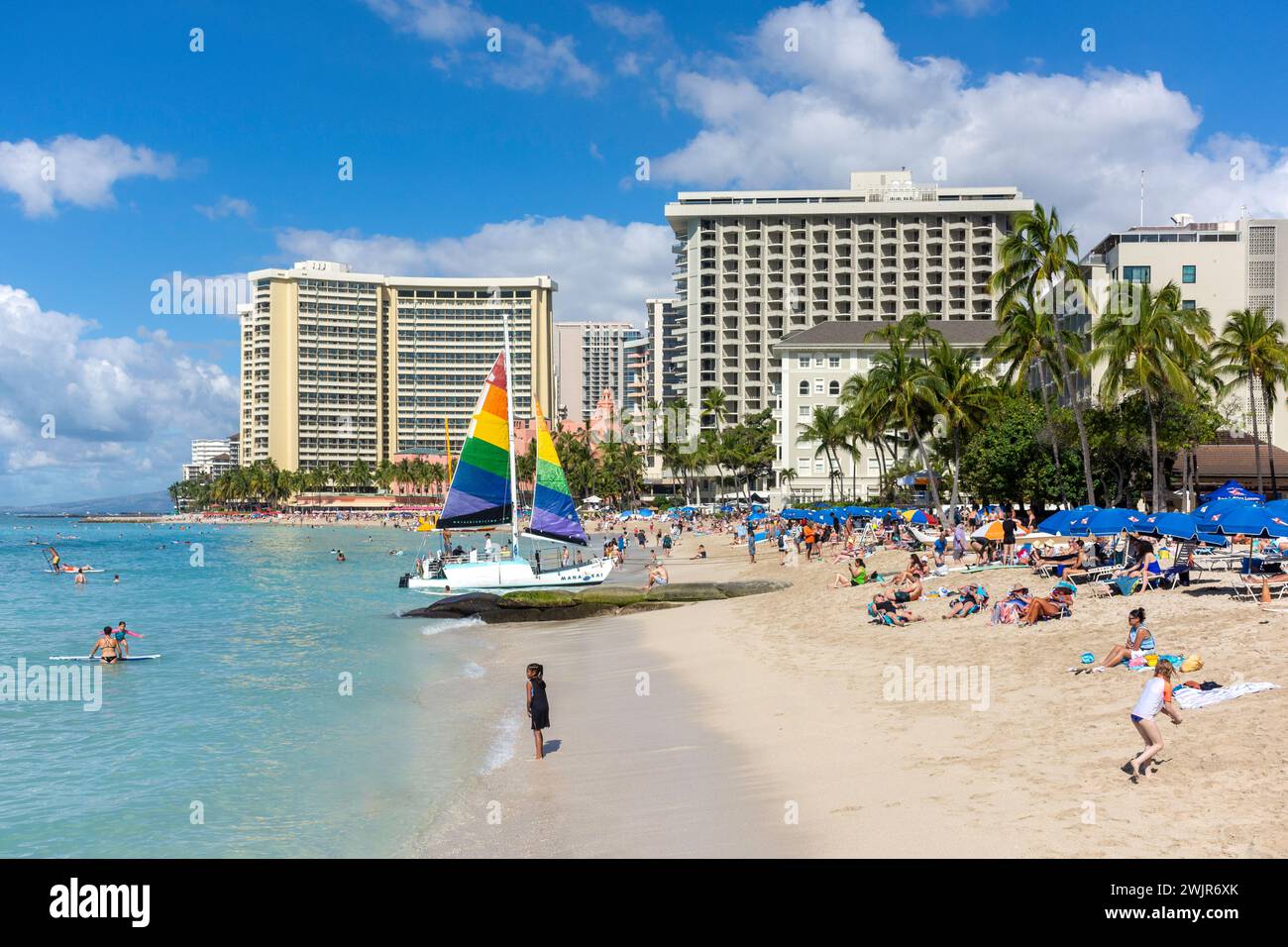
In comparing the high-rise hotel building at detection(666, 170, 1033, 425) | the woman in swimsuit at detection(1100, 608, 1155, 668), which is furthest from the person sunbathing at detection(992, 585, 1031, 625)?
the high-rise hotel building at detection(666, 170, 1033, 425)

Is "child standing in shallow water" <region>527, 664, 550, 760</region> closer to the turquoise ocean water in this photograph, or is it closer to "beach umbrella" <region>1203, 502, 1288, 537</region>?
the turquoise ocean water

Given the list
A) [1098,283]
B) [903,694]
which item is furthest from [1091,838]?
[1098,283]

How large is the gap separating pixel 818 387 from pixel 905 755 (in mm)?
88218

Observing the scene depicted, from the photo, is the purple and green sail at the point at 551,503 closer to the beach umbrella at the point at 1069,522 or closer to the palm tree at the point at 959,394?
the beach umbrella at the point at 1069,522

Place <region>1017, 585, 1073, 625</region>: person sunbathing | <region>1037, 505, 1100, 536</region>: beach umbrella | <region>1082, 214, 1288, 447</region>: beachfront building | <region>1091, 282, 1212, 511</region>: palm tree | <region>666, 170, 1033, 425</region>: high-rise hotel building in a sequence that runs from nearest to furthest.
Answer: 1. <region>1017, 585, 1073, 625</region>: person sunbathing
2. <region>1037, 505, 1100, 536</region>: beach umbrella
3. <region>1091, 282, 1212, 511</region>: palm tree
4. <region>1082, 214, 1288, 447</region>: beachfront building
5. <region>666, 170, 1033, 425</region>: high-rise hotel building

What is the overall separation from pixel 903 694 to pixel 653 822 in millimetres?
6400

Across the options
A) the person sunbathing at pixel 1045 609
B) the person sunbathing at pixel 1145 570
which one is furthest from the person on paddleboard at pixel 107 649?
the person sunbathing at pixel 1145 570

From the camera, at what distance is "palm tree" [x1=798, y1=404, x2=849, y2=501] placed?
290 ft

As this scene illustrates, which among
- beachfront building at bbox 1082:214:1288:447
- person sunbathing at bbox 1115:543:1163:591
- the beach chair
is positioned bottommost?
the beach chair

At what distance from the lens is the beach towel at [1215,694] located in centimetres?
1216

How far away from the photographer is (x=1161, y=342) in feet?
127

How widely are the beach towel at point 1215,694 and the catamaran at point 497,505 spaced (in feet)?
88.6

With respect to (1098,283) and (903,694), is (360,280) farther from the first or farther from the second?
(903,694)

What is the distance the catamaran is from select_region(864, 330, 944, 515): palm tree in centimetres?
2441
